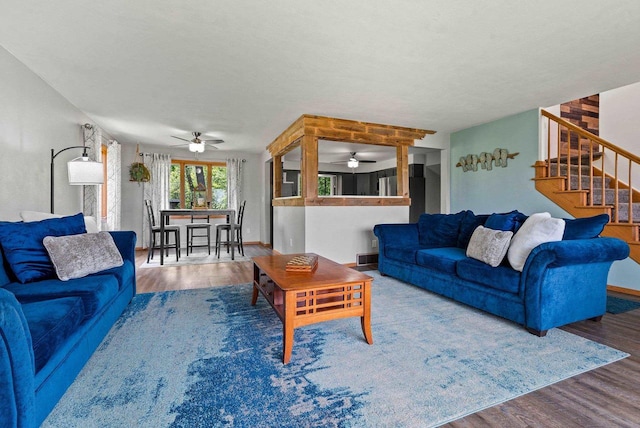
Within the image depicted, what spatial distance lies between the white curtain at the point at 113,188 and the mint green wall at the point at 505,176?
6.31 metres

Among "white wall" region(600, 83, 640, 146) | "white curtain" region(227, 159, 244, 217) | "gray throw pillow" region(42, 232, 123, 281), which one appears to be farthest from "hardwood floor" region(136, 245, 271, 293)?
"white wall" region(600, 83, 640, 146)

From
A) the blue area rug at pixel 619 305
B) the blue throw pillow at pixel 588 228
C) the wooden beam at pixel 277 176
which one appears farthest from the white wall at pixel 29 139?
the blue area rug at pixel 619 305

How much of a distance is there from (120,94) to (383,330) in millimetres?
3932

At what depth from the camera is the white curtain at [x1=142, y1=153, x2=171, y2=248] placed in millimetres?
6621

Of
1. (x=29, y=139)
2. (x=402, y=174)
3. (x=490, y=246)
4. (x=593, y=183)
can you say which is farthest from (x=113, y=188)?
(x=593, y=183)

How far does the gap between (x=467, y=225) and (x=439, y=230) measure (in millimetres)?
391

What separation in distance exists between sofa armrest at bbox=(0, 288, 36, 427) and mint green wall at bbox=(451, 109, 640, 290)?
5150 mm

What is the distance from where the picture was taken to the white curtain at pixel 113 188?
5578 mm

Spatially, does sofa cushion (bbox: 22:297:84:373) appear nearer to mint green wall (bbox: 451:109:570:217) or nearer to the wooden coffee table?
the wooden coffee table

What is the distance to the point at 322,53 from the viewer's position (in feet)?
8.86

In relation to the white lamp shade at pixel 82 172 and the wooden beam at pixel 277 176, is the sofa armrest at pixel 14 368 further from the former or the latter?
the wooden beam at pixel 277 176

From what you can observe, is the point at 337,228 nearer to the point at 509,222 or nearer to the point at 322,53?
the point at 509,222

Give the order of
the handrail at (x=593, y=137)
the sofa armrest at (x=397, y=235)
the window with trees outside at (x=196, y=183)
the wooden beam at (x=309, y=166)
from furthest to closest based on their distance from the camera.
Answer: the window with trees outside at (x=196, y=183) < the wooden beam at (x=309, y=166) < the sofa armrest at (x=397, y=235) < the handrail at (x=593, y=137)

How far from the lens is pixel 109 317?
2.27 m
